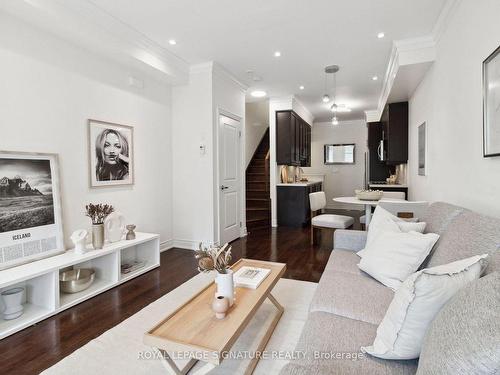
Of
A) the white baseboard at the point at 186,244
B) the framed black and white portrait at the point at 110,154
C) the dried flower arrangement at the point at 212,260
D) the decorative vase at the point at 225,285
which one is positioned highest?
the framed black and white portrait at the point at 110,154

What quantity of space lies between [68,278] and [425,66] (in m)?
4.58

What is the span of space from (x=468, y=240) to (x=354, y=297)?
665 mm

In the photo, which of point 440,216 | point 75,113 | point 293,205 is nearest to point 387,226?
point 440,216

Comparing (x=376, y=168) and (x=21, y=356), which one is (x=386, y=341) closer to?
(x=21, y=356)

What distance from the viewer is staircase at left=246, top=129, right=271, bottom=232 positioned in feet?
20.4

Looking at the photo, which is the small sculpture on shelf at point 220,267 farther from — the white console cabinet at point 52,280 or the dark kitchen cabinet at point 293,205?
the dark kitchen cabinet at point 293,205

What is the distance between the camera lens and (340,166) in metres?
8.82

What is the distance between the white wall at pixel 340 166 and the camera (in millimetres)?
8625

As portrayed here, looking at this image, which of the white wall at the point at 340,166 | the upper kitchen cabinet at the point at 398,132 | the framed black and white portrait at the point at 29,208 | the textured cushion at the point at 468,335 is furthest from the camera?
the white wall at the point at 340,166

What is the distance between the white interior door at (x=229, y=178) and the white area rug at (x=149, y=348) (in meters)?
1.97

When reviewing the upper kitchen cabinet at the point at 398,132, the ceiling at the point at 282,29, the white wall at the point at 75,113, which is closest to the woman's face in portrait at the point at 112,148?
the white wall at the point at 75,113

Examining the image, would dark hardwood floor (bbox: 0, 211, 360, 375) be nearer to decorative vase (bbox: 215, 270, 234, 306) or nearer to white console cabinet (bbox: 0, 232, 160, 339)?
white console cabinet (bbox: 0, 232, 160, 339)

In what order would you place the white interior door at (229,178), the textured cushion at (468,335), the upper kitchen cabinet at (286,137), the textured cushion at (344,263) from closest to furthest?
the textured cushion at (468,335) < the textured cushion at (344,263) < the white interior door at (229,178) < the upper kitchen cabinet at (286,137)

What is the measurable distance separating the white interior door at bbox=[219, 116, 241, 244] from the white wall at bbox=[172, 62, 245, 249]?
6.9 inches
